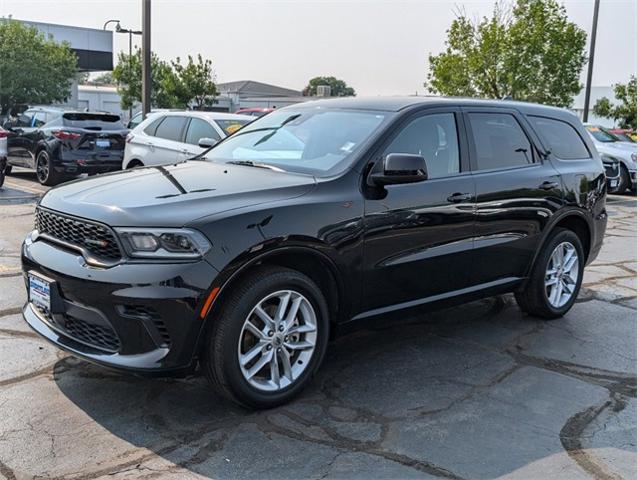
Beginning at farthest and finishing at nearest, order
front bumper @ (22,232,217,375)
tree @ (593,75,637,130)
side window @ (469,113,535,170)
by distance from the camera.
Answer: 1. tree @ (593,75,637,130)
2. side window @ (469,113,535,170)
3. front bumper @ (22,232,217,375)

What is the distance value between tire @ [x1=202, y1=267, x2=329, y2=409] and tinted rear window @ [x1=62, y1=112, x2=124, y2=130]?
33.1 feet

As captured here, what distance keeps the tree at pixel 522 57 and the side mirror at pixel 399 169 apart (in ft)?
60.2

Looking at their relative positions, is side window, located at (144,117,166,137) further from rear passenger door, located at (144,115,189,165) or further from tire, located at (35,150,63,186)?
tire, located at (35,150,63,186)

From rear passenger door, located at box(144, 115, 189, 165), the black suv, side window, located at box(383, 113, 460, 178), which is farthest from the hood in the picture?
rear passenger door, located at box(144, 115, 189, 165)

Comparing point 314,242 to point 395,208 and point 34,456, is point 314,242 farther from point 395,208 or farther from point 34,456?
point 34,456

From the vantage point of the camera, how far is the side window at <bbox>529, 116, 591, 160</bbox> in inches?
223

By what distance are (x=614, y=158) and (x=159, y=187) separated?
14178 mm

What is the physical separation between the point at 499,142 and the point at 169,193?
2694 millimetres

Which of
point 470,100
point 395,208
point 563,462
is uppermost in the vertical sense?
point 470,100

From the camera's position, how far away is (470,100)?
17.0 ft

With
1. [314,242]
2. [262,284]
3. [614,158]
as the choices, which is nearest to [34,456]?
[262,284]

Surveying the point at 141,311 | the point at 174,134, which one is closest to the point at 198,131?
the point at 174,134

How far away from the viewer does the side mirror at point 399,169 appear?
13.3 feet

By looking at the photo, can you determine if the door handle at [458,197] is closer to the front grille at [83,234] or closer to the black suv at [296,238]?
the black suv at [296,238]
